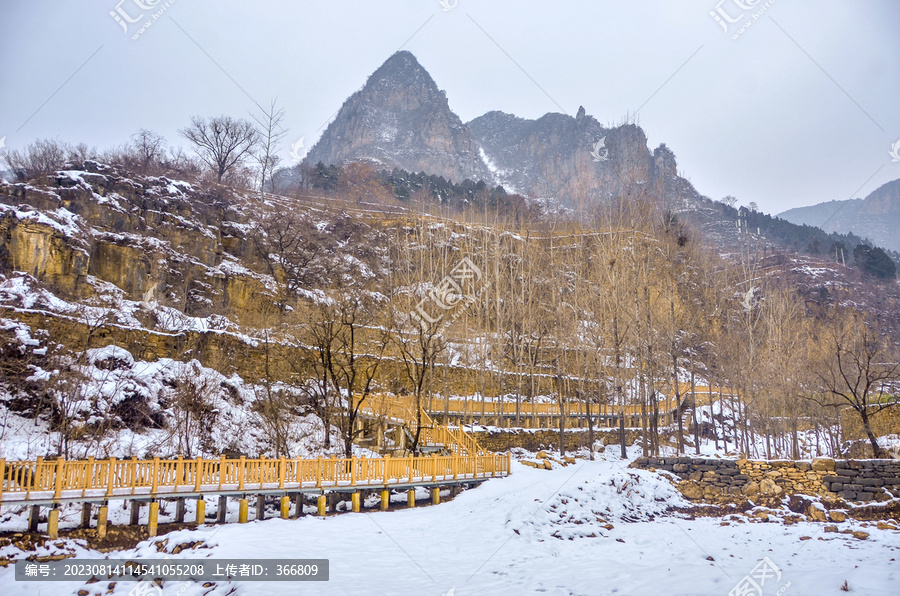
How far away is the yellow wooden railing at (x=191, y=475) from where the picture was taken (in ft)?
34.3

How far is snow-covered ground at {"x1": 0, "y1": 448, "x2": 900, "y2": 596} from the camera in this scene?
7.30 m

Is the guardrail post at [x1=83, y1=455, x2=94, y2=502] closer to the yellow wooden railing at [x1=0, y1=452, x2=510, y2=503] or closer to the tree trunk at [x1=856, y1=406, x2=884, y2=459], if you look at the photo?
the yellow wooden railing at [x1=0, y1=452, x2=510, y2=503]

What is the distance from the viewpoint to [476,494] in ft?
48.0

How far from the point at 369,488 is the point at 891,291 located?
73.1m

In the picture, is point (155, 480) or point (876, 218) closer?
point (155, 480)

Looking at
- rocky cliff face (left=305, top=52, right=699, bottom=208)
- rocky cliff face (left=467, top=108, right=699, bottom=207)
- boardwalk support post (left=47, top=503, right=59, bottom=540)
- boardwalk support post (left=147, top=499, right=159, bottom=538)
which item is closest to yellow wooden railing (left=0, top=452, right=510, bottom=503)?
boardwalk support post (left=147, top=499, right=159, bottom=538)

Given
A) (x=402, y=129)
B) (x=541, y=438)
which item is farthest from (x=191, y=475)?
(x=402, y=129)

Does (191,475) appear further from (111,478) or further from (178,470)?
(111,478)

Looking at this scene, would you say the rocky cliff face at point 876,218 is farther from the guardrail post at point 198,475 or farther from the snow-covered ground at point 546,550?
the guardrail post at point 198,475

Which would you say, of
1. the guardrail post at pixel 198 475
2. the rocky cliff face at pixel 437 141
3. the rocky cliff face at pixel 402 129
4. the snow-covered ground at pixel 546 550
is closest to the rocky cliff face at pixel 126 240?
the guardrail post at pixel 198 475

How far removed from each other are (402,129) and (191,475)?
120 m

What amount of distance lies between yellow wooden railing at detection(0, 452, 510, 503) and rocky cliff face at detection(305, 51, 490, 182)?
3913 inches

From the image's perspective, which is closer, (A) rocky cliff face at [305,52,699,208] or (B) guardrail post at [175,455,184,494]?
(B) guardrail post at [175,455,184,494]

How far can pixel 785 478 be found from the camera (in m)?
14.8
